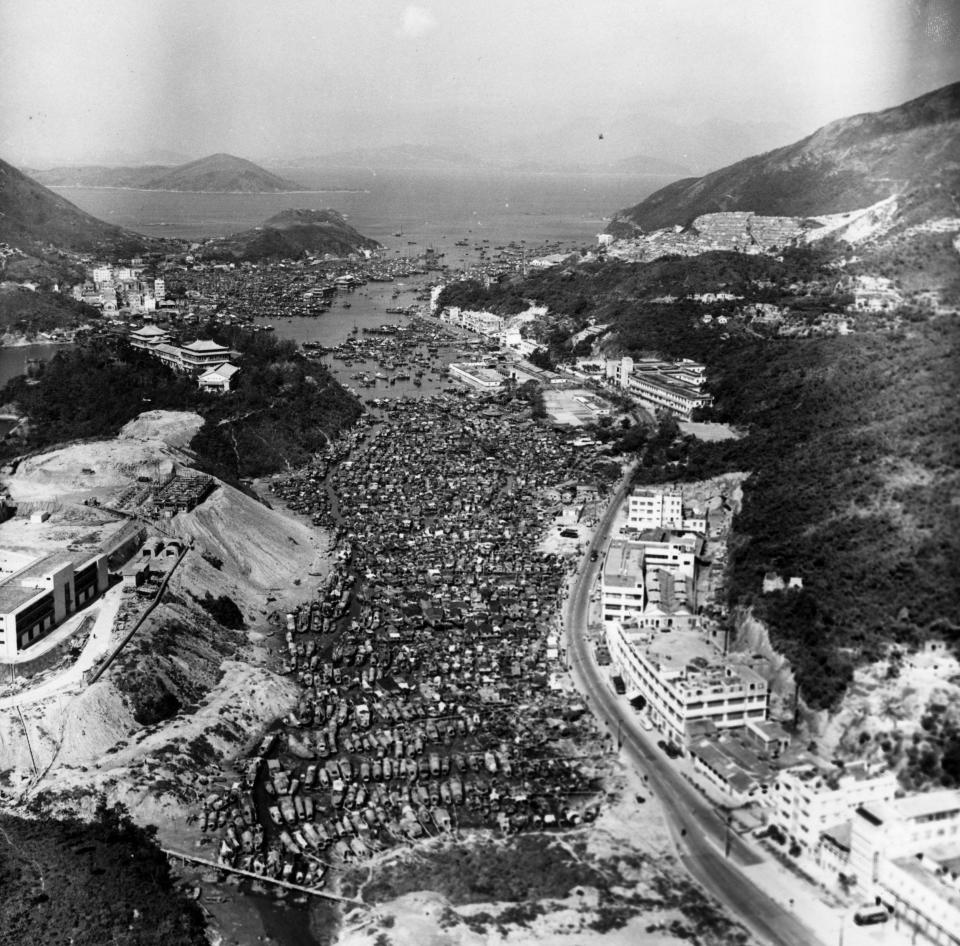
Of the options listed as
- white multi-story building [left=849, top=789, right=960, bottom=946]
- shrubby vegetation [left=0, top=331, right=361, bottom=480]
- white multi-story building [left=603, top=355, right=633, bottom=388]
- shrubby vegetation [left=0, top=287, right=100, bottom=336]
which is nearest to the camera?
white multi-story building [left=849, top=789, right=960, bottom=946]

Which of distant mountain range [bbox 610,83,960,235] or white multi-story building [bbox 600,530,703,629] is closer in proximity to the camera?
white multi-story building [bbox 600,530,703,629]

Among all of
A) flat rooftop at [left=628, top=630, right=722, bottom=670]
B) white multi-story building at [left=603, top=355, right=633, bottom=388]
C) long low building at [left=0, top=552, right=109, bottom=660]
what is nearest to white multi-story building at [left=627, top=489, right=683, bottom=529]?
flat rooftop at [left=628, top=630, right=722, bottom=670]

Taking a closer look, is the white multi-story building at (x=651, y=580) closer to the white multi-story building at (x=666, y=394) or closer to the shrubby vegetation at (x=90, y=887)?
the shrubby vegetation at (x=90, y=887)

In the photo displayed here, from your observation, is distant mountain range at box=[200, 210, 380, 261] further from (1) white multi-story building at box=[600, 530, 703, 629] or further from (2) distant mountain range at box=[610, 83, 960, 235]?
(1) white multi-story building at box=[600, 530, 703, 629]

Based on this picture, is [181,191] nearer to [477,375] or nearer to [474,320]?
[474,320]

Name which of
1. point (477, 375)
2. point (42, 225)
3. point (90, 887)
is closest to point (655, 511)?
point (90, 887)

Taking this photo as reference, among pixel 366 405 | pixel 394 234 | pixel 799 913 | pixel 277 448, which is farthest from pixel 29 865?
pixel 394 234
